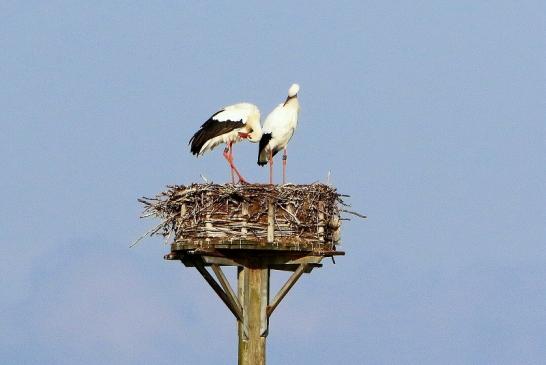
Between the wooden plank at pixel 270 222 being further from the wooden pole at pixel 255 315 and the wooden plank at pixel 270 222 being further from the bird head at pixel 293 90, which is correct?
the bird head at pixel 293 90

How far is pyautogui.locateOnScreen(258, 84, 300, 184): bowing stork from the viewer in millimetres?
19188

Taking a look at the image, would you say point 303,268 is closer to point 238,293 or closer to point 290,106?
point 238,293

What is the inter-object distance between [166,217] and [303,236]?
2188 mm

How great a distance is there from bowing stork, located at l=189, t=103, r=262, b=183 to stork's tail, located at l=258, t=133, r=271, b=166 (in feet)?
0.48

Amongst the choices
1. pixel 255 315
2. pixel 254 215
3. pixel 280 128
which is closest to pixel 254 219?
pixel 254 215

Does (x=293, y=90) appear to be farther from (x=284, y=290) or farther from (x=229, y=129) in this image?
(x=284, y=290)

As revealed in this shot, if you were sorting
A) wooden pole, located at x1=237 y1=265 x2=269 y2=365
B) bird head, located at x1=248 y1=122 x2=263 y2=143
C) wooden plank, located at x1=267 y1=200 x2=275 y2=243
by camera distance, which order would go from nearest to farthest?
wooden plank, located at x1=267 y1=200 x2=275 y2=243 → wooden pole, located at x1=237 y1=265 x2=269 y2=365 → bird head, located at x1=248 y1=122 x2=263 y2=143

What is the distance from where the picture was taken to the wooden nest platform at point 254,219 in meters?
16.2

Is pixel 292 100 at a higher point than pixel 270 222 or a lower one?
higher

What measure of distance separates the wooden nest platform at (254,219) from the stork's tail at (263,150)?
250 centimetres

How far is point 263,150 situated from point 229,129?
2.17 feet

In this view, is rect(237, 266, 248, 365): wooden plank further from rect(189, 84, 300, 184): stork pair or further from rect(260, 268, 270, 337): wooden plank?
rect(189, 84, 300, 184): stork pair

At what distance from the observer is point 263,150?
19.5 m

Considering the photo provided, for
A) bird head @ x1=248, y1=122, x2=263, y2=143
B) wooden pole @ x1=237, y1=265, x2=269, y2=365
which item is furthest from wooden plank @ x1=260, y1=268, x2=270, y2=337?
bird head @ x1=248, y1=122, x2=263, y2=143
